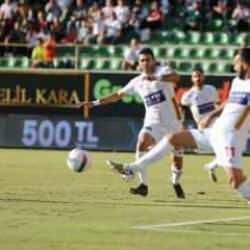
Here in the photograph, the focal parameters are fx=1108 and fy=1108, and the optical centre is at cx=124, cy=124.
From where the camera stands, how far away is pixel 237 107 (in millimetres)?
13242

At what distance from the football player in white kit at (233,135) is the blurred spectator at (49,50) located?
1814 centimetres

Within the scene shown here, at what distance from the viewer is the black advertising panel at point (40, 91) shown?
2964cm

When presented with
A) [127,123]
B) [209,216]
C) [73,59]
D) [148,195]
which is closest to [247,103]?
[209,216]

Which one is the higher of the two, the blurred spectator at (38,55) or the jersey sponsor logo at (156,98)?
the blurred spectator at (38,55)

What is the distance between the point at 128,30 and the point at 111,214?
20420 millimetres

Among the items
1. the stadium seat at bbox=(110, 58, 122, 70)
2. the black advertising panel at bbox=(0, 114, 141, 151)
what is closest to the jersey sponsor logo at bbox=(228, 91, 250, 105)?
the black advertising panel at bbox=(0, 114, 141, 151)

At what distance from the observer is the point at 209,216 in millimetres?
13516

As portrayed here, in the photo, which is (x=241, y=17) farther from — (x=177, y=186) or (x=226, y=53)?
(x=177, y=186)

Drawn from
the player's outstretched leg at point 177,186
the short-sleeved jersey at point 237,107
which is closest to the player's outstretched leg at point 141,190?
the player's outstretched leg at point 177,186

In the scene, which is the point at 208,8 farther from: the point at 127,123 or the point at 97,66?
the point at 127,123

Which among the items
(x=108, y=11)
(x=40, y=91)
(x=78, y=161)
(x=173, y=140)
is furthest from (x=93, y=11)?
(x=173, y=140)

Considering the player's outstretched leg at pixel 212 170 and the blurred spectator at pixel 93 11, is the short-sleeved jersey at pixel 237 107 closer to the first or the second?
the player's outstretched leg at pixel 212 170

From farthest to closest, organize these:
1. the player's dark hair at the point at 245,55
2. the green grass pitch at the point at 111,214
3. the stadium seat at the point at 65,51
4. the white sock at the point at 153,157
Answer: the stadium seat at the point at 65,51
the white sock at the point at 153,157
the player's dark hair at the point at 245,55
the green grass pitch at the point at 111,214

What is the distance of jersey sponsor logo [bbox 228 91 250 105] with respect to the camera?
13.2 m
